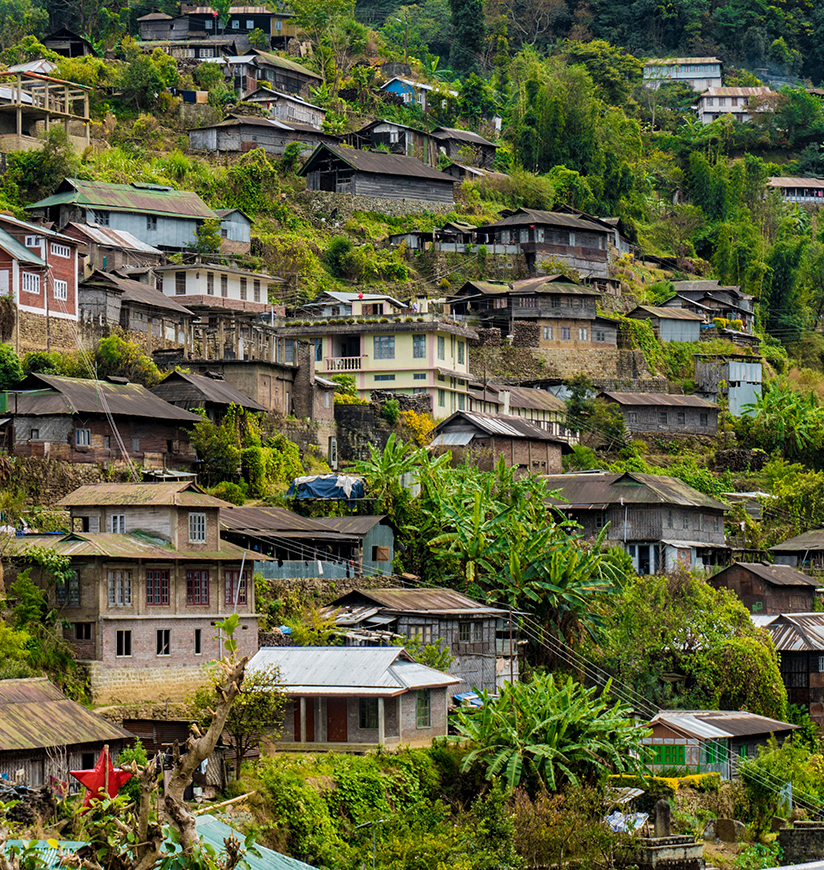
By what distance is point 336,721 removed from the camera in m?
38.2

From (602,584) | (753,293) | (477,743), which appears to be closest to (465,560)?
(602,584)

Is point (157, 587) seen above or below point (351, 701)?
above

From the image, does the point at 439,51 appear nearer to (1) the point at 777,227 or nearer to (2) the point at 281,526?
(1) the point at 777,227

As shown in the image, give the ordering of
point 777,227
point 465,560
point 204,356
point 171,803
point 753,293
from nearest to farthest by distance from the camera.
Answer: point 171,803, point 465,560, point 204,356, point 753,293, point 777,227

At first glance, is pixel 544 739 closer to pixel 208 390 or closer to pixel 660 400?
pixel 208 390

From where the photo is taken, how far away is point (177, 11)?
107438 mm

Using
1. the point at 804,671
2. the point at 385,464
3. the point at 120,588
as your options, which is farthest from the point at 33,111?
the point at 804,671

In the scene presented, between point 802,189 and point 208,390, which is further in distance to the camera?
point 802,189

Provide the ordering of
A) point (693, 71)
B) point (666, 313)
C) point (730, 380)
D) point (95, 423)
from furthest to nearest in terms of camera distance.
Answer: point (693, 71) → point (666, 313) → point (730, 380) → point (95, 423)

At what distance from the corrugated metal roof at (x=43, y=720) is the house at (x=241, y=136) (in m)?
57.2

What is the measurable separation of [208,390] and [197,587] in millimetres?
13955

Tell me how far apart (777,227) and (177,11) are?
44267mm

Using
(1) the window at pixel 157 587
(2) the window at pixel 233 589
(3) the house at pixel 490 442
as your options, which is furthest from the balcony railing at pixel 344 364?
(1) the window at pixel 157 587

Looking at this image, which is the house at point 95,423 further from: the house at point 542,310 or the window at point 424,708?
the house at point 542,310
